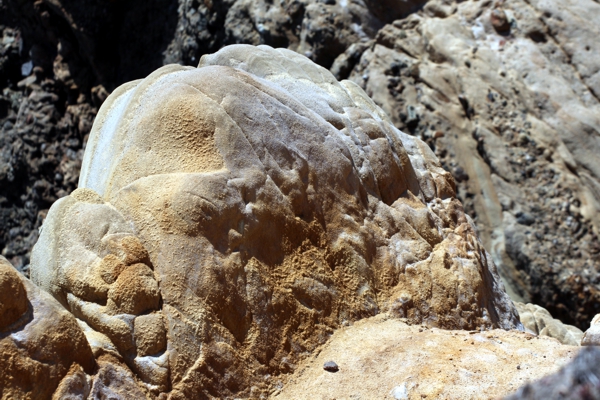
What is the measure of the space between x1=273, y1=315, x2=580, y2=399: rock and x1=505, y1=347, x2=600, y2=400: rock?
1.04m

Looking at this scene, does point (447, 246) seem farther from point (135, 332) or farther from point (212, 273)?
point (135, 332)

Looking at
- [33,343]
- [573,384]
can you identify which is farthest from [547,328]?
[573,384]

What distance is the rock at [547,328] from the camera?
459 cm

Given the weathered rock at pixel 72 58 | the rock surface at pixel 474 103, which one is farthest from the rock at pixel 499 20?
the weathered rock at pixel 72 58

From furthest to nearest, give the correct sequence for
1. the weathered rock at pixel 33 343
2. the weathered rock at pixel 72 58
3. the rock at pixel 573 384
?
the weathered rock at pixel 72 58 < the weathered rock at pixel 33 343 < the rock at pixel 573 384

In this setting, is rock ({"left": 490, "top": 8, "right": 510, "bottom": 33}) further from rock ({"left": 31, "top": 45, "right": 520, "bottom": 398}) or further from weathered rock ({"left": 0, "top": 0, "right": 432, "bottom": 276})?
rock ({"left": 31, "top": 45, "right": 520, "bottom": 398})

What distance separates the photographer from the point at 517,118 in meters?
6.36

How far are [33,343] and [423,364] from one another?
1.30 meters

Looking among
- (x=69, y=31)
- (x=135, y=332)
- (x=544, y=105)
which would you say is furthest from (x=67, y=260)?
(x=69, y=31)

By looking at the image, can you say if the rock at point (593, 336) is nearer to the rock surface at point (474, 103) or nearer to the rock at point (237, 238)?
the rock at point (237, 238)

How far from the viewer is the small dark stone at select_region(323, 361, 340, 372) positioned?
250cm

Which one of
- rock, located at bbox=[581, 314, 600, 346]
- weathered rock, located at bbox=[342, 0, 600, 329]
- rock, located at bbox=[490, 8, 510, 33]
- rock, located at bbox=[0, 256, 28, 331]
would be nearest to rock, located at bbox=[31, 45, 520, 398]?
rock, located at bbox=[0, 256, 28, 331]

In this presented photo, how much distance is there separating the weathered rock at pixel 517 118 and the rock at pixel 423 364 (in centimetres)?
351

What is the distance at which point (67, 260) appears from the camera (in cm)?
242
